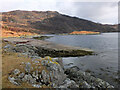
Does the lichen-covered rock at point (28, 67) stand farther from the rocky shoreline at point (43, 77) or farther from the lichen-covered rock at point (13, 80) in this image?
the lichen-covered rock at point (13, 80)

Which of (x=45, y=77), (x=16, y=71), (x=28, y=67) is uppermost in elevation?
(x=28, y=67)

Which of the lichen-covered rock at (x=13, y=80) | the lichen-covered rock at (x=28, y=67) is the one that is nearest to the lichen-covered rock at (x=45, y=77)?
the lichen-covered rock at (x=28, y=67)

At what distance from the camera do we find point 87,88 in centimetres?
1205

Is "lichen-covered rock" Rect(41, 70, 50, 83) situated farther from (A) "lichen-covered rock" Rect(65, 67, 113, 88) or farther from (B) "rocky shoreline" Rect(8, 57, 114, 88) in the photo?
(A) "lichen-covered rock" Rect(65, 67, 113, 88)

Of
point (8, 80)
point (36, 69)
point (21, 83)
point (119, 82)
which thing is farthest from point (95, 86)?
point (8, 80)

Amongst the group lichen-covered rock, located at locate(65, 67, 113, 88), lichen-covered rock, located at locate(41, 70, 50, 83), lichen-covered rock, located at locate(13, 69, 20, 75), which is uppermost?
lichen-covered rock, located at locate(13, 69, 20, 75)

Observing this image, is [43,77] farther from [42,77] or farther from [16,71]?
[16,71]

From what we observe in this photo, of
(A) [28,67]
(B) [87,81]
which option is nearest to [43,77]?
(A) [28,67]

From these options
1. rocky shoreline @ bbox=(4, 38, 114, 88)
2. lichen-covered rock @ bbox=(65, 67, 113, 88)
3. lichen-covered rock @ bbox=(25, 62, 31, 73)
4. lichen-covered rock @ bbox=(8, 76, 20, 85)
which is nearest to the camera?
lichen-covered rock @ bbox=(8, 76, 20, 85)

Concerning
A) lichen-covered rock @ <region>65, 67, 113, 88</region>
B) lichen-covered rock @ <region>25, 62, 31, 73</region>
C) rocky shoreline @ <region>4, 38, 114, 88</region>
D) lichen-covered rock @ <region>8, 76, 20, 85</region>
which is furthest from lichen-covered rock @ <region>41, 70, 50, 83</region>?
lichen-covered rock @ <region>65, 67, 113, 88</region>

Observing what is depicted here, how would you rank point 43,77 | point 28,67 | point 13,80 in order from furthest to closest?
point 28,67 → point 43,77 → point 13,80

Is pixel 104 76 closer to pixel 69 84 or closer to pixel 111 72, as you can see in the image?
pixel 111 72

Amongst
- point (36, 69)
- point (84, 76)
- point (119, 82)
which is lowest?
point (119, 82)

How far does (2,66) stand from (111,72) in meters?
18.2
